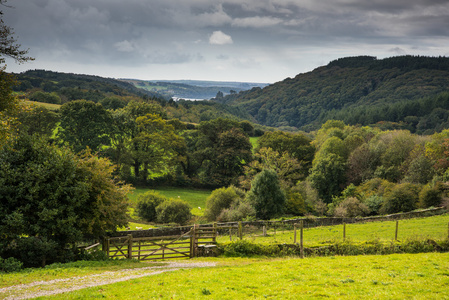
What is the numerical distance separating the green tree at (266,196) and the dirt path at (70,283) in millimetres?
24828

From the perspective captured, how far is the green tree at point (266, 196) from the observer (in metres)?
41.8

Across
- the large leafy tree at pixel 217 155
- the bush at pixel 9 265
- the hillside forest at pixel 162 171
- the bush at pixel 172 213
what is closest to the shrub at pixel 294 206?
the hillside forest at pixel 162 171

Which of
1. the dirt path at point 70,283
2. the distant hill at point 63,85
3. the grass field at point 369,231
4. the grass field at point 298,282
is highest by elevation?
the distant hill at point 63,85

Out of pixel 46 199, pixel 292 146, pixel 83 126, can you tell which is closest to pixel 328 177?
pixel 292 146

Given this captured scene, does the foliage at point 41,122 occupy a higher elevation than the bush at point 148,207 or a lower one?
higher

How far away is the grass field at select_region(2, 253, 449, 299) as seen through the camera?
12.0 m

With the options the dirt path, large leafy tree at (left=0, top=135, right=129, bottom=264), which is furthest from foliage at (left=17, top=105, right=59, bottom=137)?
the dirt path

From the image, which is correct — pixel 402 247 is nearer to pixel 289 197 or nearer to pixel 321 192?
pixel 289 197

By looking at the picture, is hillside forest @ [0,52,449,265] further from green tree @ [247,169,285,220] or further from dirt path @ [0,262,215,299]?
dirt path @ [0,262,215,299]

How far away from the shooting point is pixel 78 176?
21.0 metres

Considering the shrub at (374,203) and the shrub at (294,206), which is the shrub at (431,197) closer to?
the shrub at (374,203)

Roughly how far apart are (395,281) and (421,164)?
141 ft

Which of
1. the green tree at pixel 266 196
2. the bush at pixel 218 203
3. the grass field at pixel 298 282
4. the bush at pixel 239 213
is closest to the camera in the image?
the grass field at pixel 298 282

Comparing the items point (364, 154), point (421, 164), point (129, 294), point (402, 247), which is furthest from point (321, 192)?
point (129, 294)
